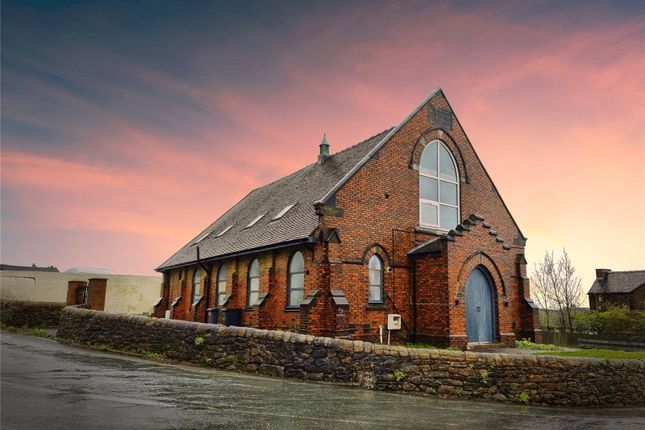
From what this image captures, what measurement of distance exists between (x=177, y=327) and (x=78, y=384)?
410cm

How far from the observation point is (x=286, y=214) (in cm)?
2038

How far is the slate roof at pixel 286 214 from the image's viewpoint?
18297mm

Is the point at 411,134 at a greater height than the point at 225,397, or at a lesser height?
greater

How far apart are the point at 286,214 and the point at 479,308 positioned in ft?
29.4

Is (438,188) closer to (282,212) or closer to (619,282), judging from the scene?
(282,212)

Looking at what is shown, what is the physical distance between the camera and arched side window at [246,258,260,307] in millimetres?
19719

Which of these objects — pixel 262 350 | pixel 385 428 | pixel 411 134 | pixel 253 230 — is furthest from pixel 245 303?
pixel 385 428

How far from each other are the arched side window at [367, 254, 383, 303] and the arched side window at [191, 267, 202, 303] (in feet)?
39.9

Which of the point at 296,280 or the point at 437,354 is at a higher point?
the point at 296,280

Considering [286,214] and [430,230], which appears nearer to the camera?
[430,230]

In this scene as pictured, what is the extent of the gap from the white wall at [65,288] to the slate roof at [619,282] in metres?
48.1

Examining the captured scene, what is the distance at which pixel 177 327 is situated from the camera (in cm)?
1348

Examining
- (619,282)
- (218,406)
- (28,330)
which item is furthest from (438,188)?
(619,282)

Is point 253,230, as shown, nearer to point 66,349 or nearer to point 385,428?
point 66,349
